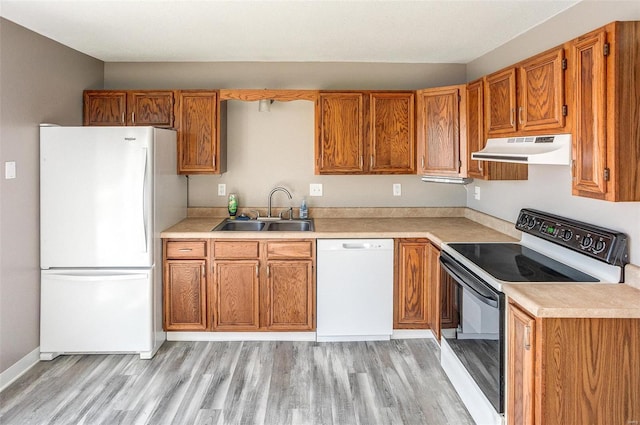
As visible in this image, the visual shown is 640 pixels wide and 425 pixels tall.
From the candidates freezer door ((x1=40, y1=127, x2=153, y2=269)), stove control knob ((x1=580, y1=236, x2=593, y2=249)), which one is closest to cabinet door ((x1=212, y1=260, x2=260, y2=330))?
freezer door ((x1=40, y1=127, x2=153, y2=269))

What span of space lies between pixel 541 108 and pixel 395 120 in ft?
5.51

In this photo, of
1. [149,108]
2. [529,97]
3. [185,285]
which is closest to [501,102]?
[529,97]

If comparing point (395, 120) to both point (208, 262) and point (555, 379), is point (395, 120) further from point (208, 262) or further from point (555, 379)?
point (555, 379)

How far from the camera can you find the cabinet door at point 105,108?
390 centimetres

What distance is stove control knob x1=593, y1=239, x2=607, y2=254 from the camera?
7.32ft

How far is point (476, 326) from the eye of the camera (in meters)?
2.53

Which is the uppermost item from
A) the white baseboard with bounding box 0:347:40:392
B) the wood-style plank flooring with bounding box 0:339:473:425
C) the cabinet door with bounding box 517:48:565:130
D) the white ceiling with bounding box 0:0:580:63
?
the white ceiling with bounding box 0:0:580:63

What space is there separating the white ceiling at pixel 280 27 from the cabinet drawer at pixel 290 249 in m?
1.54

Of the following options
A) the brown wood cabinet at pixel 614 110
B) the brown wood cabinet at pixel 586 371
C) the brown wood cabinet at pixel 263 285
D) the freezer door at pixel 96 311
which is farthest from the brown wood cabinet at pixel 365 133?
the brown wood cabinet at pixel 586 371

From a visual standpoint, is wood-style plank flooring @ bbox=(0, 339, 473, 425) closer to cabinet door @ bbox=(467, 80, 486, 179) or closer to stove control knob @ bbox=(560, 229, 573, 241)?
stove control knob @ bbox=(560, 229, 573, 241)

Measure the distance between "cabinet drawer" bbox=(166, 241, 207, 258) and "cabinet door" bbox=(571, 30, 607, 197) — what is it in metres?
2.61

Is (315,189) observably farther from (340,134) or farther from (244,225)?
(244,225)

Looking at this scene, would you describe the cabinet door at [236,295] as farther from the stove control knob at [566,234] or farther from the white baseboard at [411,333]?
the stove control knob at [566,234]

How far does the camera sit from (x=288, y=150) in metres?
4.30
